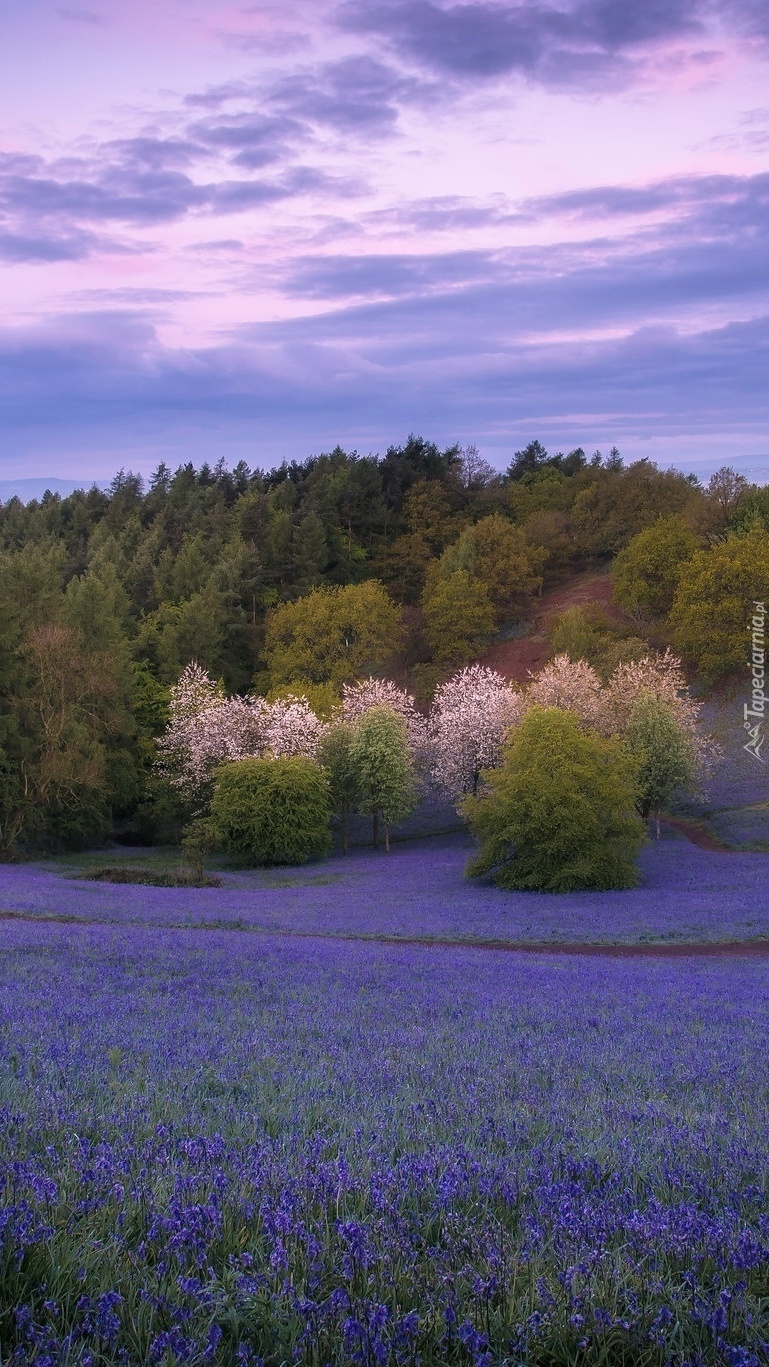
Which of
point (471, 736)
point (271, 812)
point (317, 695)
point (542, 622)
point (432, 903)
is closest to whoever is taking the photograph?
point (432, 903)

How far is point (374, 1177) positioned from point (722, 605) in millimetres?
75953

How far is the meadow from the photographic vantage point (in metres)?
3.05

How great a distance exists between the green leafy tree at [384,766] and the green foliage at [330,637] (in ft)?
63.3

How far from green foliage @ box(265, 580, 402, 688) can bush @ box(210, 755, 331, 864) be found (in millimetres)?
24157

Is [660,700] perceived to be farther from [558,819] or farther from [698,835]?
[558,819]

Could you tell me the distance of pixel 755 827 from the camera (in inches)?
2095

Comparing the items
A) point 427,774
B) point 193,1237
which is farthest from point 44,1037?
point 427,774

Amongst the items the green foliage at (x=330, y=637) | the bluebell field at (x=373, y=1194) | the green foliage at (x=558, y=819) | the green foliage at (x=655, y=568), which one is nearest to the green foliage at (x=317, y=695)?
the green foliage at (x=330, y=637)

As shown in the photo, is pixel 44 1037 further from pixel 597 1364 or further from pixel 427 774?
pixel 427 774

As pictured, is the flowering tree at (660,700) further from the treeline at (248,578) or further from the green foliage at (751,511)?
the green foliage at (751,511)

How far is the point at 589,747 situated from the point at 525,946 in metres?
16.9

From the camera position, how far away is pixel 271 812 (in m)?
51.6

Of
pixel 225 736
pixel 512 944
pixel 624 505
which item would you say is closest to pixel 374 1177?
pixel 512 944

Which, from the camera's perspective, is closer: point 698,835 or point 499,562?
point 698,835
